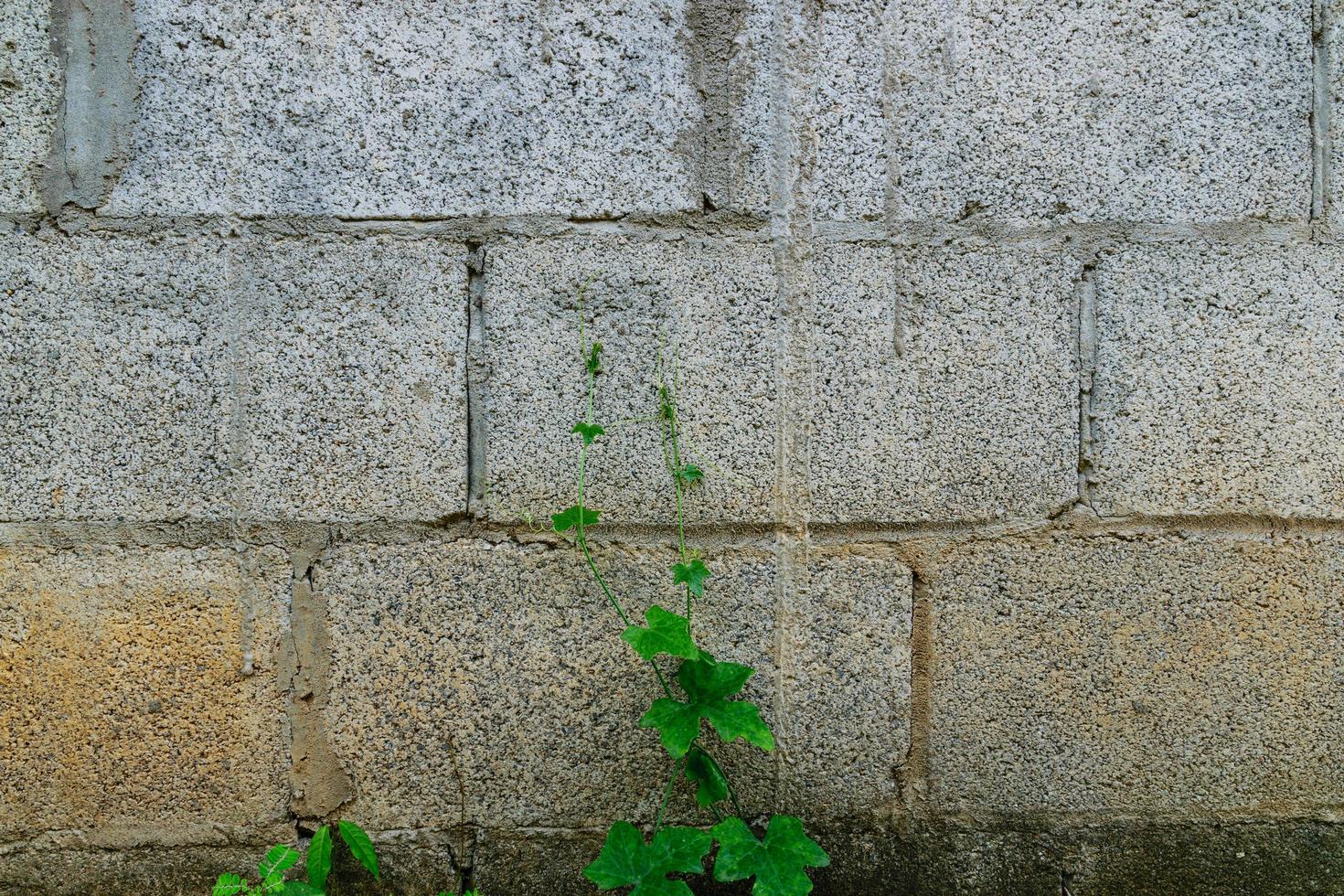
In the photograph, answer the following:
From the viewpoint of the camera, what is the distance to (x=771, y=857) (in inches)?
58.0

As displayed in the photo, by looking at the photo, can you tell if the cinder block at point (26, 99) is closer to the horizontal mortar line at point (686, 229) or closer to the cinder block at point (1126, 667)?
the horizontal mortar line at point (686, 229)

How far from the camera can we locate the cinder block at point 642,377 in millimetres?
1574

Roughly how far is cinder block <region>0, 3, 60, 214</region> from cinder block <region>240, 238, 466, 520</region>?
41 cm

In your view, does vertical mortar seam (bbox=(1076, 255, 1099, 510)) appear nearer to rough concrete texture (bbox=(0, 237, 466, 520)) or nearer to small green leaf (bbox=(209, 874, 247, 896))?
rough concrete texture (bbox=(0, 237, 466, 520))

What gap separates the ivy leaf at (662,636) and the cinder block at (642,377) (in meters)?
0.20

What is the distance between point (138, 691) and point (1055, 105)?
6.32 feet

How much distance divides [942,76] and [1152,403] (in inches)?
27.4

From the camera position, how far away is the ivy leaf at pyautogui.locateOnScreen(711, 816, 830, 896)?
4.74ft

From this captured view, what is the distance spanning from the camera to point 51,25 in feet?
5.07

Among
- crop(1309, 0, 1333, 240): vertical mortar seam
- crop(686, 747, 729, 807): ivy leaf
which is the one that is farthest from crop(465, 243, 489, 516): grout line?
crop(1309, 0, 1333, 240): vertical mortar seam

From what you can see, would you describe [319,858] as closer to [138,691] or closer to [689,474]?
[138,691]

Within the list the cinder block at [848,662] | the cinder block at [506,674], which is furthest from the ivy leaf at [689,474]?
the cinder block at [848,662]

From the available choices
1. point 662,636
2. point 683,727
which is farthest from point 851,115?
point 683,727

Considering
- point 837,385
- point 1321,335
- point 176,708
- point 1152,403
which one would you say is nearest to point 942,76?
point 837,385
